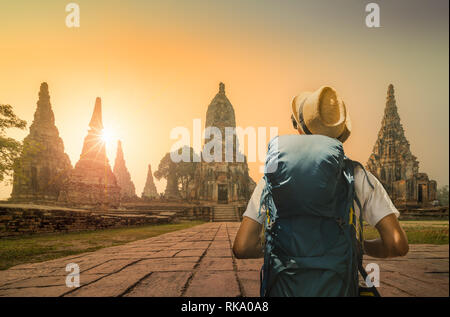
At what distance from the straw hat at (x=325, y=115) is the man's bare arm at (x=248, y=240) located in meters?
0.53

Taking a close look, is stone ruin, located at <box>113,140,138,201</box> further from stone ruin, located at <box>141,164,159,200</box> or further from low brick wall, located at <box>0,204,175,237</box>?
low brick wall, located at <box>0,204,175,237</box>

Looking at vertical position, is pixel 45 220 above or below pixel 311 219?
below

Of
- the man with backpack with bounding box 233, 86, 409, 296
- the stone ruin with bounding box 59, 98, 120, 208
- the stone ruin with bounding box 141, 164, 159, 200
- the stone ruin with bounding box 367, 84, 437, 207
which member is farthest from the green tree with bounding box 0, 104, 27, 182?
the stone ruin with bounding box 141, 164, 159, 200

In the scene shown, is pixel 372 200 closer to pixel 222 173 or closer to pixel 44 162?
pixel 222 173

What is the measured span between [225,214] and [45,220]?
45.9 ft

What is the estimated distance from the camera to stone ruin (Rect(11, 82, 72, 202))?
27125 millimetres

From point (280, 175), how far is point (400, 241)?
0.53 m

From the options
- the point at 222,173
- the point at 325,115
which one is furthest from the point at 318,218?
the point at 222,173

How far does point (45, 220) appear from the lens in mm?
8148

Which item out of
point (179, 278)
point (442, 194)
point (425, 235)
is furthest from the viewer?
point (442, 194)

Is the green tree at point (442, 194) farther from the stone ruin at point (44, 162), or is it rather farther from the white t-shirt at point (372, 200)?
the white t-shirt at point (372, 200)
